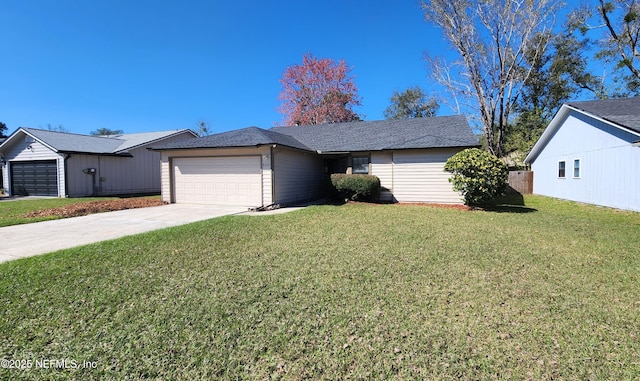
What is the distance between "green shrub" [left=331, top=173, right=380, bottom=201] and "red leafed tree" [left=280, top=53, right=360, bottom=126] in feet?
54.0

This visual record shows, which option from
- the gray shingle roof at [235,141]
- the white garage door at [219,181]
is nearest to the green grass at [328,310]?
the white garage door at [219,181]


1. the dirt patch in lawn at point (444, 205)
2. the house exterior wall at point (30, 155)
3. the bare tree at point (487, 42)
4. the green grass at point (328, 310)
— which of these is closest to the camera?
the green grass at point (328, 310)

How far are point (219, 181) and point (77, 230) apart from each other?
546 centimetres

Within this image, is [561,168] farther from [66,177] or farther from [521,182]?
[66,177]

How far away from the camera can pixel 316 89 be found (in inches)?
1107

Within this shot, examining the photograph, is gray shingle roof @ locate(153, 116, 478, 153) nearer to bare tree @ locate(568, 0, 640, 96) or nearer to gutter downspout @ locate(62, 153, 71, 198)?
gutter downspout @ locate(62, 153, 71, 198)

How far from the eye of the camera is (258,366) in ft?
7.23

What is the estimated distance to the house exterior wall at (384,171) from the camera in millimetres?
13016

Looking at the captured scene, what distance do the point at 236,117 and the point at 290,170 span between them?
24.5 m

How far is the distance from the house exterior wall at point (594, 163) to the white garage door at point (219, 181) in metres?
12.6

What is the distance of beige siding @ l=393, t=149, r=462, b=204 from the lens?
12266mm

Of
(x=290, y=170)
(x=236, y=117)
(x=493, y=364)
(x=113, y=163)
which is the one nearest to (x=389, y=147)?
(x=290, y=170)

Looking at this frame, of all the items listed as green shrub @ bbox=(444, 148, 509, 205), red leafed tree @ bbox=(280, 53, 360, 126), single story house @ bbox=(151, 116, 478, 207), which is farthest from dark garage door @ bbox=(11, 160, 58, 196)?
green shrub @ bbox=(444, 148, 509, 205)

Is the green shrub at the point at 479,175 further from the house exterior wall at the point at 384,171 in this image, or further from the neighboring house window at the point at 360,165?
the neighboring house window at the point at 360,165
